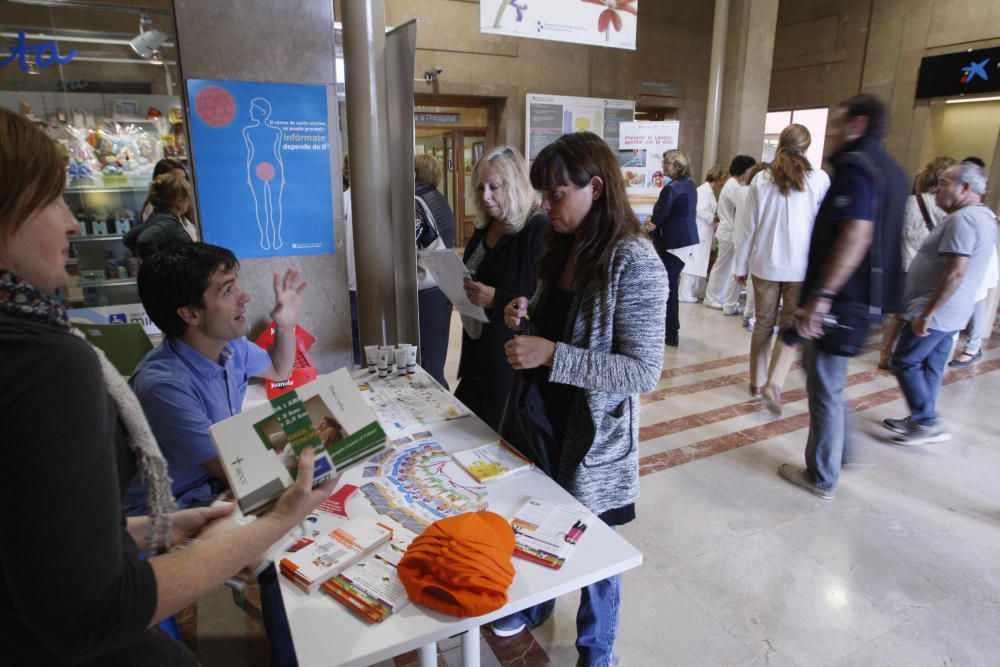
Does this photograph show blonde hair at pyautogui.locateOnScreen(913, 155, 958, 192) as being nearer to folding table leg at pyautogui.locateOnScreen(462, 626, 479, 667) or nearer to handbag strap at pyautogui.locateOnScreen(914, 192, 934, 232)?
handbag strap at pyautogui.locateOnScreen(914, 192, 934, 232)

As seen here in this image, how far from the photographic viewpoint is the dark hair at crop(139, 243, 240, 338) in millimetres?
1614

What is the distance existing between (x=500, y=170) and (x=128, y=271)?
9.45 ft

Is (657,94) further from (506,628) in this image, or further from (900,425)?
(506,628)

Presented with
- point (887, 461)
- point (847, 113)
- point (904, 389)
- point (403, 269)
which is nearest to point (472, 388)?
point (403, 269)

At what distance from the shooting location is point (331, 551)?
4.20ft

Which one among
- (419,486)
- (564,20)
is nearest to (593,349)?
(419,486)

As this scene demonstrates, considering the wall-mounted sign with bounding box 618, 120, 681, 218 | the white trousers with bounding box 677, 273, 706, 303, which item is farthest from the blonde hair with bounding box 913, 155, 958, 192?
the white trousers with bounding box 677, 273, 706, 303

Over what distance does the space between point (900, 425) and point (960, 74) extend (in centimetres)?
771

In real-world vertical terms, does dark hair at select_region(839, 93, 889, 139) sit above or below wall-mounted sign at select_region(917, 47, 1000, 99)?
below

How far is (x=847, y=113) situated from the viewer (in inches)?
93.2

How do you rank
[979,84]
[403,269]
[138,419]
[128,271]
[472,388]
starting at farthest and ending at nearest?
Answer: [979,84] → [128,271] → [403,269] → [472,388] → [138,419]

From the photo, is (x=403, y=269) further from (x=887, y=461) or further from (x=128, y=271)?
(x=887, y=461)

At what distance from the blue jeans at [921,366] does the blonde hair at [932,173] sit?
4.75 feet

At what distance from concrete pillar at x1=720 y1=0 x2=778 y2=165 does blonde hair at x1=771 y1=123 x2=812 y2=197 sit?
191 inches
